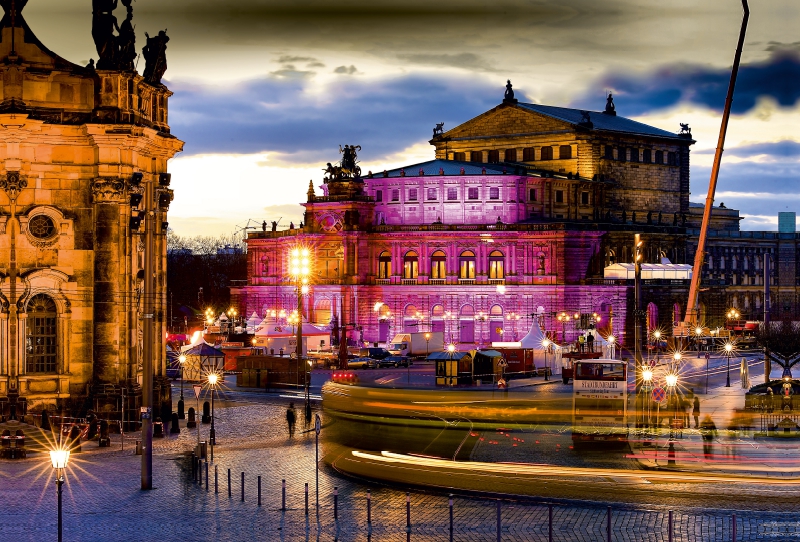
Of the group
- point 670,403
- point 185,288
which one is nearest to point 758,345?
point 670,403

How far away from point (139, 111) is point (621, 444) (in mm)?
24376

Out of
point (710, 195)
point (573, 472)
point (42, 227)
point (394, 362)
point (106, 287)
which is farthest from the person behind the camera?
point (394, 362)

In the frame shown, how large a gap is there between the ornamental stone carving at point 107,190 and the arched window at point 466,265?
257 feet

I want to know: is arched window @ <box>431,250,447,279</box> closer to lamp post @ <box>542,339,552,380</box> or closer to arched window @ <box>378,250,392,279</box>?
arched window @ <box>378,250,392,279</box>

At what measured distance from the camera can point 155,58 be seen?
5434 centimetres

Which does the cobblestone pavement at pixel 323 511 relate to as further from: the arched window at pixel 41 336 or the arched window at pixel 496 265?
the arched window at pixel 496 265

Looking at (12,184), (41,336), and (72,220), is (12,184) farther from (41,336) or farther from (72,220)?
(41,336)

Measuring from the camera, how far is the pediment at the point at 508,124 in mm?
141875

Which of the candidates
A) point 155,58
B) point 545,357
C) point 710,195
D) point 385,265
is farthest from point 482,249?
point 155,58

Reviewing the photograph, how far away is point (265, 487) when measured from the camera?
119ft

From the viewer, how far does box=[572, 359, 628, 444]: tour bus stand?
46.0 meters

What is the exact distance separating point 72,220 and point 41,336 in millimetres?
4884

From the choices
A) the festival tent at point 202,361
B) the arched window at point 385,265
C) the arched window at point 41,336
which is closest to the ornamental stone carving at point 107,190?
the arched window at point 41,336

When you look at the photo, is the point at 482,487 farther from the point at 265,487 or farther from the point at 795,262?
the point at 795,262
